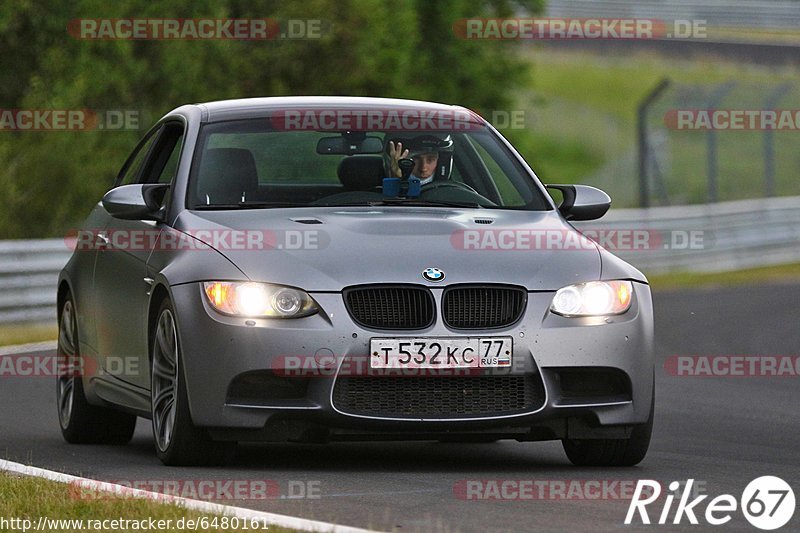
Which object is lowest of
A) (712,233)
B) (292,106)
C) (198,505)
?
(712,233)

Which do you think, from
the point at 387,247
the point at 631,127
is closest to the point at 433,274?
the point at 387,247

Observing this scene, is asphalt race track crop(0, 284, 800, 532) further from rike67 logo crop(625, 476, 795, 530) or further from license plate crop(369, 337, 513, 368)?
license plate crop(369, 337, 513, 368)

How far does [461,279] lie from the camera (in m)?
8.34

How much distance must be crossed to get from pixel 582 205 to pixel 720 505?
2.44 metres

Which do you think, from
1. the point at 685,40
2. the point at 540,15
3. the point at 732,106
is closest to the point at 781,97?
the point at 732,106

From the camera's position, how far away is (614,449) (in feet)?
29.0

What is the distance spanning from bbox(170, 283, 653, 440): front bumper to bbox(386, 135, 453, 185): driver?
1.48 metres

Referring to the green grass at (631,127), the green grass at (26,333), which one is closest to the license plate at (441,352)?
the green grass at (26,333)

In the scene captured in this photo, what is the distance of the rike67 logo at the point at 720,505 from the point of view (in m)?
7.12

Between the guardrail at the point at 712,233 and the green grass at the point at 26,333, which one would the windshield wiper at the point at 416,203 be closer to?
the green grass at the point at 26,333

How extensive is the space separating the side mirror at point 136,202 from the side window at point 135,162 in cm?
114

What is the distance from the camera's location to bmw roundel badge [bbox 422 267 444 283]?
8344 mm

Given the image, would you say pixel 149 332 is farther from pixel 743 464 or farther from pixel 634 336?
pixel 743 464

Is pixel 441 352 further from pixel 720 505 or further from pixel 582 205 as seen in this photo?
pixel 582 205
